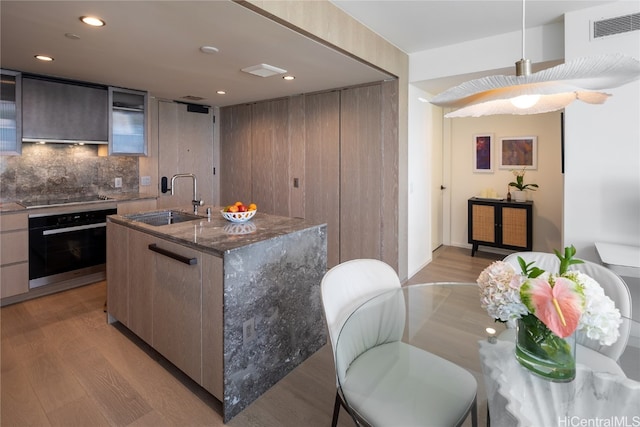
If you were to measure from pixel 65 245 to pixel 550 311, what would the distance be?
A: 4.26 meters

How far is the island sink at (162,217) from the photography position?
112 inches

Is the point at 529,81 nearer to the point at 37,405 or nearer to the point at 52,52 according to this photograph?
the point at 37,405

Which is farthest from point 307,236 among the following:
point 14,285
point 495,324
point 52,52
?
point 14,285

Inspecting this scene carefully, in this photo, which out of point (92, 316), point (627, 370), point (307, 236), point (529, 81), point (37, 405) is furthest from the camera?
point (92, 316)

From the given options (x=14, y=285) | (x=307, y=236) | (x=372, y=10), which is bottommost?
(x=14, y=285)

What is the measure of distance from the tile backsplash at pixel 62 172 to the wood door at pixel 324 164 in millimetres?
2458

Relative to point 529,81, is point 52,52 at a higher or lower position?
higher

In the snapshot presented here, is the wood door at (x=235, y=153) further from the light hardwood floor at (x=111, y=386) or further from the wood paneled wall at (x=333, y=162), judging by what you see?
the light hardwood floor at (x=111, y=386)

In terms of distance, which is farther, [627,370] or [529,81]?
[627,370]

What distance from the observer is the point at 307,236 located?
2418 mm

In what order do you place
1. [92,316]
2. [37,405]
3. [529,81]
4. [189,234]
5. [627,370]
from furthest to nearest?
1. [92,316]
2. [189,234]
3. [37,405]
4. [627,370]
5. [529,81]

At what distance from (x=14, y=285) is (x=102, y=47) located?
242 cm

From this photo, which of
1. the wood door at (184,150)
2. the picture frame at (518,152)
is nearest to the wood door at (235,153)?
the wood door at (184,150)

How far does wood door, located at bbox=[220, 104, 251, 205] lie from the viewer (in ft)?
18.0
